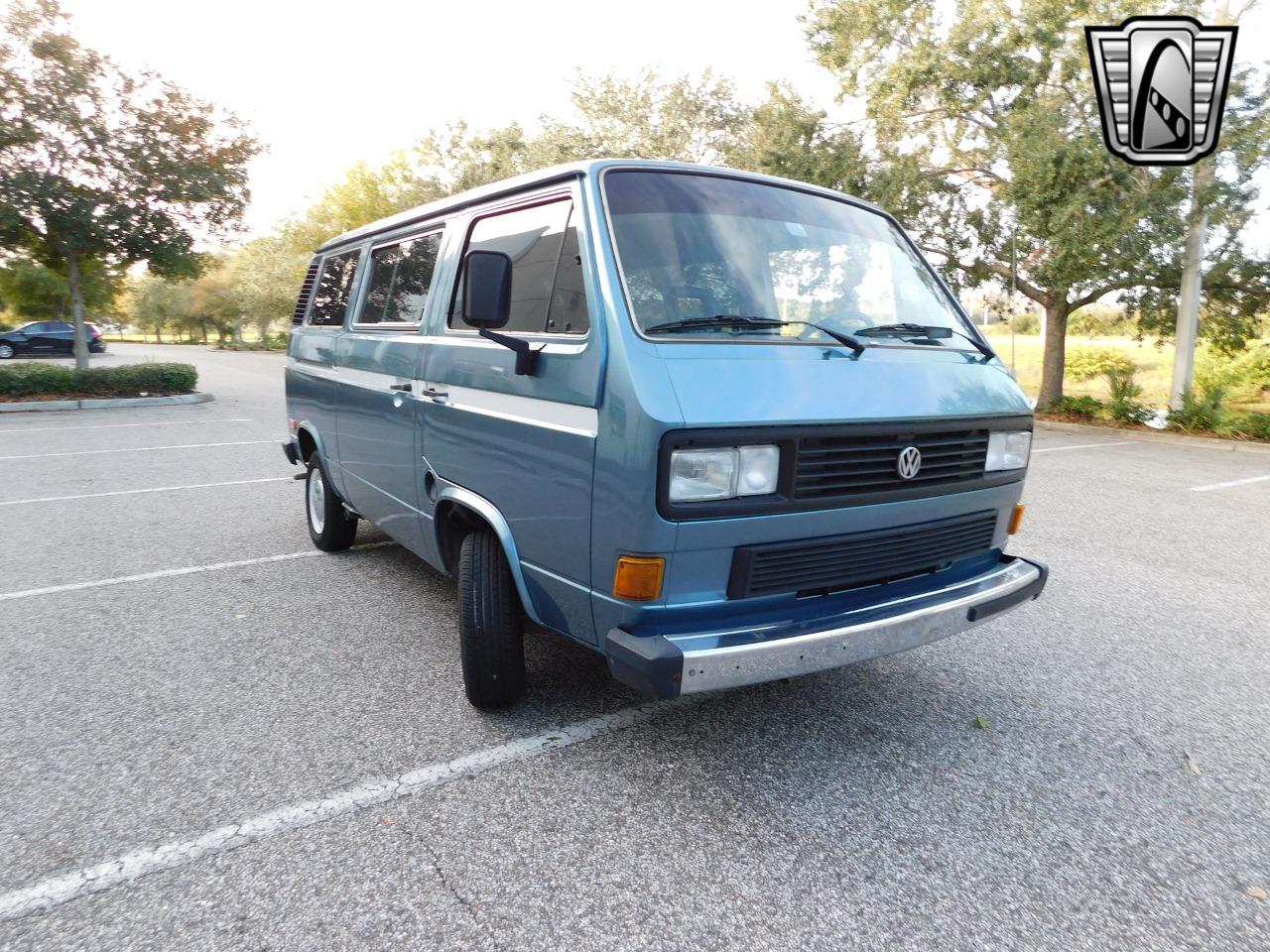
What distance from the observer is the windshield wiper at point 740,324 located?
9.14 ft

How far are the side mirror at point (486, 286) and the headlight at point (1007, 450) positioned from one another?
1.91 metres

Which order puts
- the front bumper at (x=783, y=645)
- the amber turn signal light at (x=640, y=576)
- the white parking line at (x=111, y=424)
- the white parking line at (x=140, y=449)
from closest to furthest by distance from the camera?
the front bumper at (x=783, y=645), the amber turn signal light at (x=640, y=576), the white parking line at (x=140, y=449), the white parking line at (x=111, y=424)

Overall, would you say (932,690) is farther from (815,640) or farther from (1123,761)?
(815,640)

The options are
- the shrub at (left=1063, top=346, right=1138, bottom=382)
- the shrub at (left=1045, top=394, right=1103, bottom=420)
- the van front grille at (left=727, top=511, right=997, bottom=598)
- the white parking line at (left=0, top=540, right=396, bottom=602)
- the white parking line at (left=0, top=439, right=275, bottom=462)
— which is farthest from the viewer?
the shrub at (left=1063, top=346, right=1138, bottom=382)

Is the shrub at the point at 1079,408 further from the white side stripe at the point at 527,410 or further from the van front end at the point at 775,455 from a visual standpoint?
the white side stripe at the point at 527,410

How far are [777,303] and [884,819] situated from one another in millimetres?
1814

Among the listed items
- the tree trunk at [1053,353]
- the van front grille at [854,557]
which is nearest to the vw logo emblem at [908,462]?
the van front grille at [854,557]

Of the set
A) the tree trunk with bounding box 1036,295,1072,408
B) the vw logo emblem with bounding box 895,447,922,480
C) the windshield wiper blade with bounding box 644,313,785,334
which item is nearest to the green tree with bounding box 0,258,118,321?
the tree trunk with bounding box 1036,295,1072,408

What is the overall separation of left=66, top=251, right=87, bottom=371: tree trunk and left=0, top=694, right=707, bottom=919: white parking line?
694 inches

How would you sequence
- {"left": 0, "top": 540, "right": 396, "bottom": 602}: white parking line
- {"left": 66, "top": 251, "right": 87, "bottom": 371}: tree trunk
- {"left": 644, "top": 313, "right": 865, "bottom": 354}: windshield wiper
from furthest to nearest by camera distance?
{"left": 66, "top": 251, "right": 87, "bottom": 371}: tree trunk → {"left": 0, "top": 540, "right": 396, "bottom": 602}: white parking line → {"left": 644, "top": 313, "right": 865, "bottom": 354}: windshield wiper

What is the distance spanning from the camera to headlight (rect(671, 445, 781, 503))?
2.49 meters

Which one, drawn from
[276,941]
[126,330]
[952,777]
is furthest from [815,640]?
[126,330]

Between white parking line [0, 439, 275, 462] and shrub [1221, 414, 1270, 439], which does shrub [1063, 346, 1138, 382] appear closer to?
shrub [1221, 414, 1270, 439]

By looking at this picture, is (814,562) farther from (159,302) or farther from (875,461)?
(159,302)
